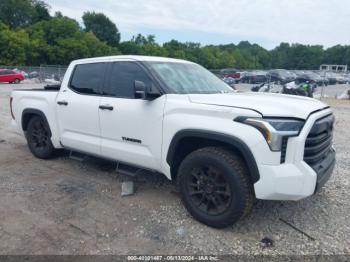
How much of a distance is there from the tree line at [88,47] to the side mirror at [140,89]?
4372 cm

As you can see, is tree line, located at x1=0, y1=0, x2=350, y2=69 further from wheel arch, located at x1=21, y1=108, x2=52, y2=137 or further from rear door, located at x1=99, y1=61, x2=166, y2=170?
rear door, located at x1=99, y1=61, x2=166, y2=170

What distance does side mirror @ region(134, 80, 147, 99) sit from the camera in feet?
11.6

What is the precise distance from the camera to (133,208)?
388 centimetres

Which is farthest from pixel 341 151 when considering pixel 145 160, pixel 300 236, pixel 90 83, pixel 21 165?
pixel 21 165

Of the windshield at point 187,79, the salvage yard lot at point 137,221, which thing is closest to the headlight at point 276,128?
the salvage yard lot at point 137,221

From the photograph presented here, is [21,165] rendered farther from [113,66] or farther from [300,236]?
[300,236]

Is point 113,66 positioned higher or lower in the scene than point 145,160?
higher

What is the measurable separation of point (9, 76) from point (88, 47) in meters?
24.3

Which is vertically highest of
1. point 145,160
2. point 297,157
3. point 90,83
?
point 90,83

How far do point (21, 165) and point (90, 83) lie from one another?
195cm

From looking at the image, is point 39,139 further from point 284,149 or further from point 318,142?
point 318,142

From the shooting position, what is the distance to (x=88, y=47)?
52094mm

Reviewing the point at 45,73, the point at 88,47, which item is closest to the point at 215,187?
the point at 45,73

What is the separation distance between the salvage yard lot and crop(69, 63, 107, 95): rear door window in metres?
1.30
